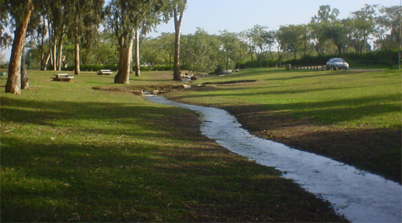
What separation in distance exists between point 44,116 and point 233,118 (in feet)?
27.5

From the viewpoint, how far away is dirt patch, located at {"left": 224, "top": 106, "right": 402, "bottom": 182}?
31.4ft

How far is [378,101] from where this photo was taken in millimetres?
19531

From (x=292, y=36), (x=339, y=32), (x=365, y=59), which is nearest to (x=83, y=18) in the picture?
(x=365, y=59)

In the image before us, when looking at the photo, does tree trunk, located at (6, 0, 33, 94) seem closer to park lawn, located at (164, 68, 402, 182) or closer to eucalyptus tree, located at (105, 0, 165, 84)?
park lawn, located at (164, 68, 402, 182)

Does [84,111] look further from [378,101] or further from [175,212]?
[378,101]

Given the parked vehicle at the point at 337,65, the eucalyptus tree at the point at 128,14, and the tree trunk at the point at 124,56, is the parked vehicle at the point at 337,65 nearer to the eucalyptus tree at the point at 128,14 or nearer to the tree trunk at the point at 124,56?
the eucalyptus tree at the point at 128,14

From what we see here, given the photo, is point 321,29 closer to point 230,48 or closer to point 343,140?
point 230,48

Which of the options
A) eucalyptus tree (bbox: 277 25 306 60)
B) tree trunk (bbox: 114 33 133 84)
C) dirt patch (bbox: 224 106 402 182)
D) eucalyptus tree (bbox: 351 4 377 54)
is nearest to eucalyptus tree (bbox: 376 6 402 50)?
eucalyptus tree (bbox: 351 4 377 54)

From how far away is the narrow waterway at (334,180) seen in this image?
22.8ft

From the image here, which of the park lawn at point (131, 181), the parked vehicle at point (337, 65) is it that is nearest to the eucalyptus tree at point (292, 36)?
the parked vehicle at point (337, 65)

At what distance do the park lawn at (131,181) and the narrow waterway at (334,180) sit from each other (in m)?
0.45

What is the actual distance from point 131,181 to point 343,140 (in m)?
7.04

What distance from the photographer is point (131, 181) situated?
7293mm

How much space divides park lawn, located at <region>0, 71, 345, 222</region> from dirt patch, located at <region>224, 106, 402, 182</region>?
7.95 ft
